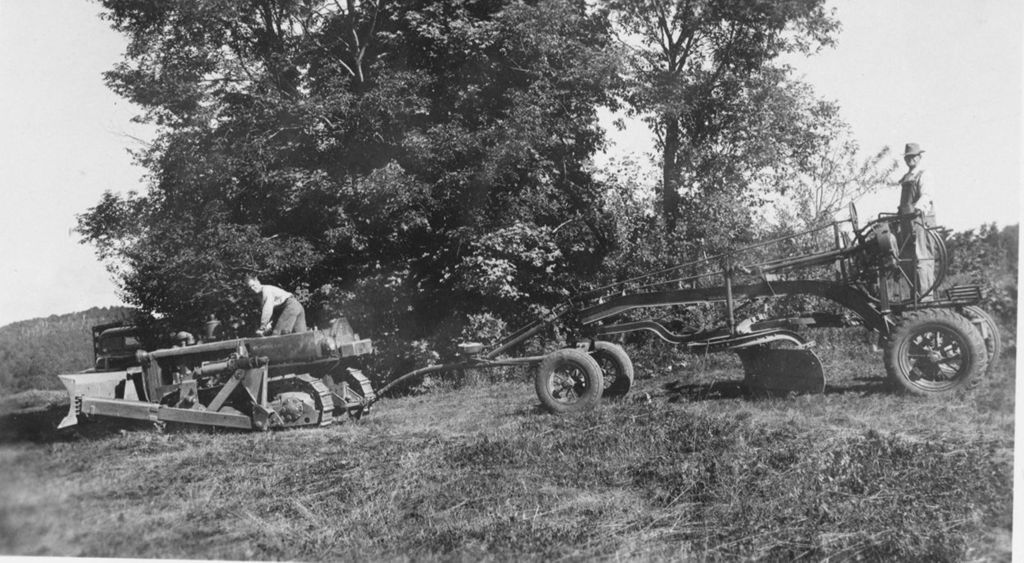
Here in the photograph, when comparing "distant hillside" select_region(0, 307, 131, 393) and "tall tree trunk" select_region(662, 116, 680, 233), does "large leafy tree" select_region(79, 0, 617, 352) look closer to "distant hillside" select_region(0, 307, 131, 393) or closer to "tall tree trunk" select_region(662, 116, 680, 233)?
"tall tree trunk" select_region(662, 116, 680, 233)

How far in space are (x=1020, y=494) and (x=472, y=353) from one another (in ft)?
18.6

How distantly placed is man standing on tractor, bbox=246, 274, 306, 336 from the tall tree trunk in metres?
7.20

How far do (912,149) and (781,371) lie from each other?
2813 millimetres

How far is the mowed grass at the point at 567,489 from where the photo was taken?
474 cm

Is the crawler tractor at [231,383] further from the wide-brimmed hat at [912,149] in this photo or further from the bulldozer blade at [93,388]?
the wide-brimmed hat at [912,149]

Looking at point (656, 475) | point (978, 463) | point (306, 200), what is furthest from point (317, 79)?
point (978, 463)

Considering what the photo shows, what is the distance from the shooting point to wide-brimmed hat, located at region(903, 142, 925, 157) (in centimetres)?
721

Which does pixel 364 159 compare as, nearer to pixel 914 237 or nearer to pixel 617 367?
pixel 617 367

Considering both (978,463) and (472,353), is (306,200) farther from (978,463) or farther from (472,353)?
(978,463)

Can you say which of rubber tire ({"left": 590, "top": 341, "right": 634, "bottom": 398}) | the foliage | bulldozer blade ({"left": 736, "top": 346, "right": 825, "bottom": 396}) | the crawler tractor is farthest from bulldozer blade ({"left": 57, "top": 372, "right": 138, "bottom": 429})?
the foliage

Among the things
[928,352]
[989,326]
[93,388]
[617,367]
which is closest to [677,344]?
[617,367]

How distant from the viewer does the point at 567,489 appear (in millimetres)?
5660

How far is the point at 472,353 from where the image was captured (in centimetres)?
908

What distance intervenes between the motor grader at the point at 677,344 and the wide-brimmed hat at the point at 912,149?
2.56ft
